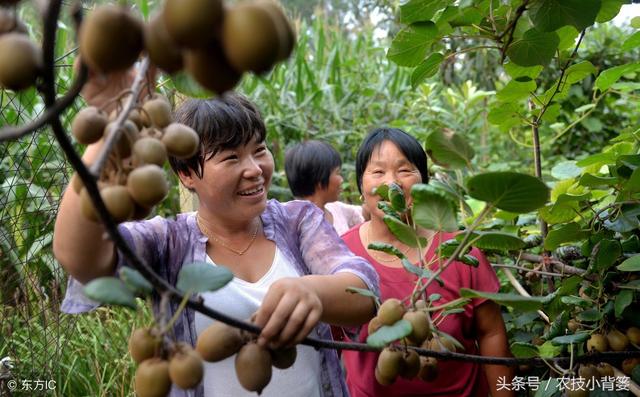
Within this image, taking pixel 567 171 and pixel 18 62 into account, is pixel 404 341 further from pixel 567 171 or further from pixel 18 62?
pixel 567 171

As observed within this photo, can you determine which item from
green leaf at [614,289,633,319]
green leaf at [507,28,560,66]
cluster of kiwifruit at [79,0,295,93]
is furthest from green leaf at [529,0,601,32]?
cluster of kiwifruit at [79,0,295,93]

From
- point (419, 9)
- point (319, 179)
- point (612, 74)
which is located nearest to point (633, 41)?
point (612, 74)

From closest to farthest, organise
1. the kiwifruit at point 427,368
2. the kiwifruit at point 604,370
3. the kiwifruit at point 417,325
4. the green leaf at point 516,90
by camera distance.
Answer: the kiwifruit at point 417,325 → the kiwifruit at point 427,368 → the kiwifruit at point 604,370 → the green leaf at point 516,90

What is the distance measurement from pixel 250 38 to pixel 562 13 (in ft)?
2.22

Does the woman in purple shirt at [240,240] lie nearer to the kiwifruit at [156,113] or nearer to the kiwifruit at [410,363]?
the kiwifruit at [410,363]

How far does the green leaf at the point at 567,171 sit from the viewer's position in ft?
4.28

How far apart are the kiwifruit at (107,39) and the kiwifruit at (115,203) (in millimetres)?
102

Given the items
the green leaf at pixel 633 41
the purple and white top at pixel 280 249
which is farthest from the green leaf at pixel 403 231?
the green leaf at pixel 633 41

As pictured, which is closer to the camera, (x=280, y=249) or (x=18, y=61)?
(x=18, y=61)

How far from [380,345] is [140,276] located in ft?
0.79

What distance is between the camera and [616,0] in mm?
1009

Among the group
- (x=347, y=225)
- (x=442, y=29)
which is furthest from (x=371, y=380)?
(x=347, y=225)

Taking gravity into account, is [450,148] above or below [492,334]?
above

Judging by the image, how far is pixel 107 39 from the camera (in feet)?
1.22
